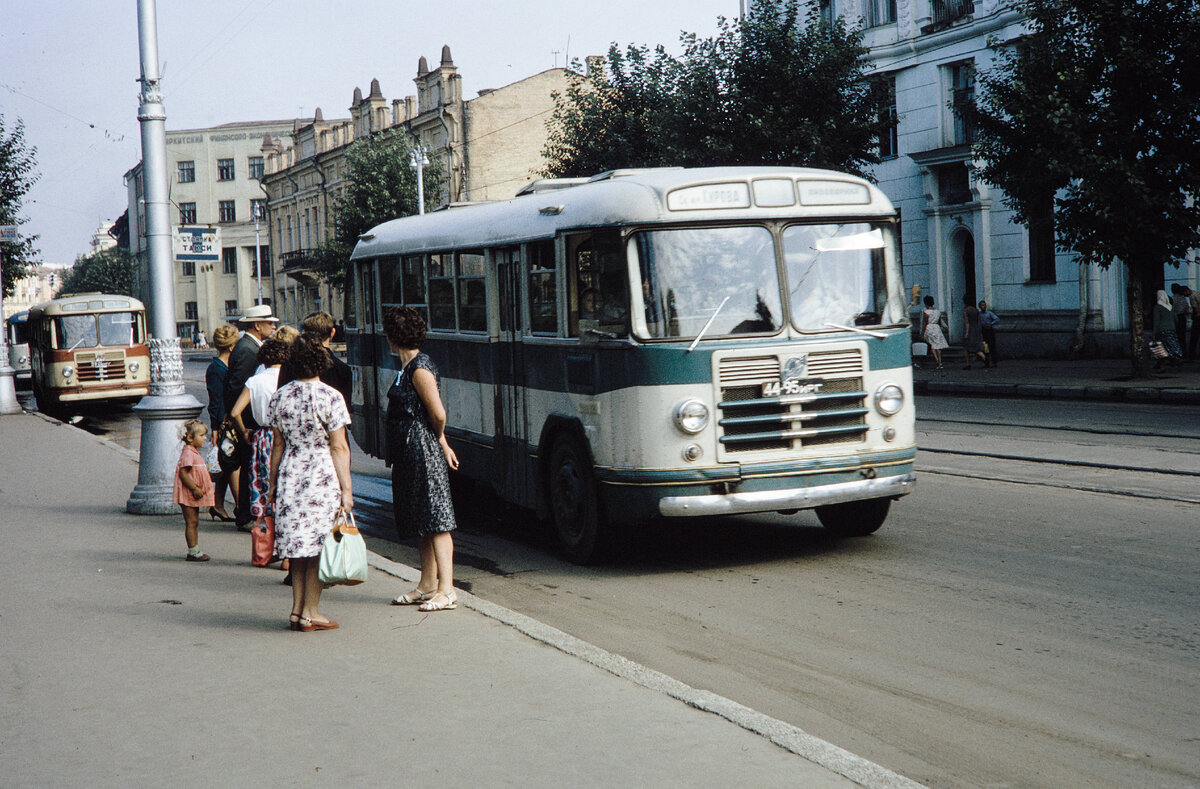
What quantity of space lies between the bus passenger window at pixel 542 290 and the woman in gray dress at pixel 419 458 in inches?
70.4

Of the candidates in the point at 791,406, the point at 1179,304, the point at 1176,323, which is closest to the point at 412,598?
the point at 791,406

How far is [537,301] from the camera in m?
8.71

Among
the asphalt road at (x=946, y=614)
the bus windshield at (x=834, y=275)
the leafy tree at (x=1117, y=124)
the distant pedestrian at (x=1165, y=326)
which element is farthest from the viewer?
the distant pedestrian at (x=1165, y=326)

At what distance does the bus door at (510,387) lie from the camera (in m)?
9.01

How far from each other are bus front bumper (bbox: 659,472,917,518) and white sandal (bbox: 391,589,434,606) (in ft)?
5.18

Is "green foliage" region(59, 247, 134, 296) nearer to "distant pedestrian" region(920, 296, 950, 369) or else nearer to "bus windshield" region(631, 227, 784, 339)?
"distant pedestrian" region(920, 296, 950, 369)

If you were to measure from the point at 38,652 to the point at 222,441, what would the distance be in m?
4.17

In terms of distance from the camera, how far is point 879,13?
34.2 m

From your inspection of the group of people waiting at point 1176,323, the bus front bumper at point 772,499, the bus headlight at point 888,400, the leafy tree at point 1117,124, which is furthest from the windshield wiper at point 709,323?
the group of people waiting at point 1176,323

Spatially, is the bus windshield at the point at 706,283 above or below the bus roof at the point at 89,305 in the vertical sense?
below

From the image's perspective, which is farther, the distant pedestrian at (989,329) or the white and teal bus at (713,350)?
the distant pedestrian at (989,329)

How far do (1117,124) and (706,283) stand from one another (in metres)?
15.6

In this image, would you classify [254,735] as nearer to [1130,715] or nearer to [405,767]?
[405,767]

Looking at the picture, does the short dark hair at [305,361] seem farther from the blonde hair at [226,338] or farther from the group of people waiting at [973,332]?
the group of people waiting at [973,332]
